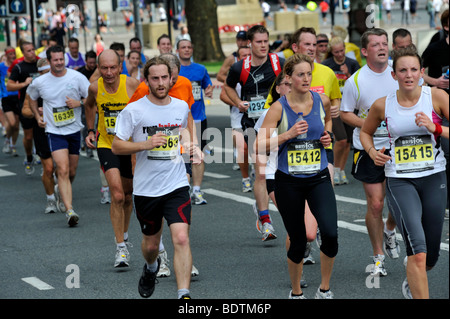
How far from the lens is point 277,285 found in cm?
782

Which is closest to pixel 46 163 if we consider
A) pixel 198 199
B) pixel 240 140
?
pixel 198 199

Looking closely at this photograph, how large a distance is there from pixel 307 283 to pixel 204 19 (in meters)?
24.9

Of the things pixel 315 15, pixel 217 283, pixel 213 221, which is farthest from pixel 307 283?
pixel 315 15

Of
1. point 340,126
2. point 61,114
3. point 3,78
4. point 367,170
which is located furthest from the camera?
point 3,78

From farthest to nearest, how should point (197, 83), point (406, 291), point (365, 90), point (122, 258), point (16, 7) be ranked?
point (16, 7) < point (197, 83) < point (122, 258) < point (365, 90) < point (406, 291)

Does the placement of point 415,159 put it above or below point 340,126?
above

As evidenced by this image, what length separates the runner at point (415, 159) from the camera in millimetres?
6617

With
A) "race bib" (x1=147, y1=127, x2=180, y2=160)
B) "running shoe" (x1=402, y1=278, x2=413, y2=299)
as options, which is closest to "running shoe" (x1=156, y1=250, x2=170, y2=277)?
"race bib" (x1=147, y1=127, x2=180, y2=160)

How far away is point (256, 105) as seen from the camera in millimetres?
9820

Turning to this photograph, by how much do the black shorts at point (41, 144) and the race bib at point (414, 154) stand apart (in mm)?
6014

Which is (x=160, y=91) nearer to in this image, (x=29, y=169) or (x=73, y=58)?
(x=29, y=169)

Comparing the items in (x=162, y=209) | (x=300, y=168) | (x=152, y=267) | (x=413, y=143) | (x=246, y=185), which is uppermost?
(x=413, y=143)

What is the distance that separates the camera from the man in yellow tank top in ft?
28.8

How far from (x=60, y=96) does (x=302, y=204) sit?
4.70 metres
